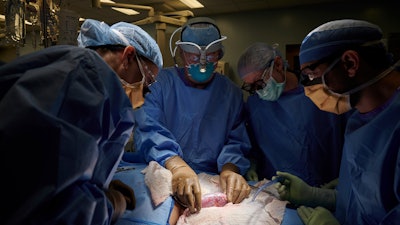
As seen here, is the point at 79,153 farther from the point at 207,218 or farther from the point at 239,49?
the point at 239,49

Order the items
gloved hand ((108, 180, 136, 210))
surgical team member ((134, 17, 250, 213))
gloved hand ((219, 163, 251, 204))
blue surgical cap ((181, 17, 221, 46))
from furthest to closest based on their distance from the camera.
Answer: blue surgical cap ((181, 17, 221, 46)) < surgical team member ((134, 17, 250, 213)) < gloved hand ((219, 163, 251, 204)) < gloved hand ((108, 180, 136, 210))

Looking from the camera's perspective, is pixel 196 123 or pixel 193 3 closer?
pixel 196 123

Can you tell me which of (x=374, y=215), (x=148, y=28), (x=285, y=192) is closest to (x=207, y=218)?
(x=285, y=192)

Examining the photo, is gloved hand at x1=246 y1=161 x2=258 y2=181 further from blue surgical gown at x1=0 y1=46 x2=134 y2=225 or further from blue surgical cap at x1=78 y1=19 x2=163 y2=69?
blue surgical gown at x1=0 y1=46 x2=134 y2=225

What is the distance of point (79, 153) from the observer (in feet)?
2.04

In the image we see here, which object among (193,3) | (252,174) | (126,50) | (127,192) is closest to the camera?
(127,192)

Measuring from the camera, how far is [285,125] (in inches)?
76.5

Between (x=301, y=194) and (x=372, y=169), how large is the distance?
524 mm

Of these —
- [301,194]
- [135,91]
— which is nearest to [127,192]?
[135,91]

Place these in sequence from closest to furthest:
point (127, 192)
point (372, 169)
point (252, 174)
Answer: point (372, 169) → point (127, 192) → point (252, 174)

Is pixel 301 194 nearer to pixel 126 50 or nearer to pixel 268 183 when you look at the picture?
pixel 268 183

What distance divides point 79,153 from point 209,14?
661 centimetres

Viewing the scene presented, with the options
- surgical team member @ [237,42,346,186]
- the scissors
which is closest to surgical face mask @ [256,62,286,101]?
surgical team member @ [237,42,346,186]

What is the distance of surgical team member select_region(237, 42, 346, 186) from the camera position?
73.5 inches
